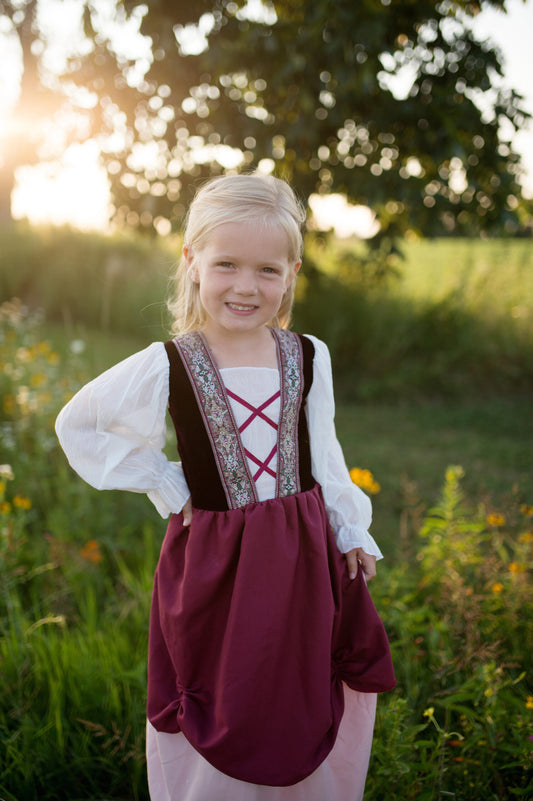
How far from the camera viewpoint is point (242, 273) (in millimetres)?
1250

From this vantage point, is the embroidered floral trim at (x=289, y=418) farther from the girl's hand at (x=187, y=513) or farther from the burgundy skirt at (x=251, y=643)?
the girl's hand at (x=187, y=513)

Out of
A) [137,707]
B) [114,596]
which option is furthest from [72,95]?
[137,707]

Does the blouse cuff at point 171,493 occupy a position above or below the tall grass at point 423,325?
below

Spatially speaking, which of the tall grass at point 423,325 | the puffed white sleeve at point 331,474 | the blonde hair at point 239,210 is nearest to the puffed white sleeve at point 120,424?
the blonde hair at point 239,210

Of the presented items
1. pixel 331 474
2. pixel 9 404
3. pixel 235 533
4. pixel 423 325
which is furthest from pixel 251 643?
pixel 423 325

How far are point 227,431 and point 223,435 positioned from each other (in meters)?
0.01

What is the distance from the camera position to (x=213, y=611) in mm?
1238

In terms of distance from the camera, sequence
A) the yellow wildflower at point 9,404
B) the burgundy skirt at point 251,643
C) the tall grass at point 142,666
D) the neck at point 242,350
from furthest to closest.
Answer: the yellow wildflower at point 9,404
the tall grass at point 142,666
the neck at point 242,350
the burgundy skirt at point 251,643

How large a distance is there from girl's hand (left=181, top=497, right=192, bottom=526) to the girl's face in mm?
406

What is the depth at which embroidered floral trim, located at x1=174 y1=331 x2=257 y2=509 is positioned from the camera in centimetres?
125

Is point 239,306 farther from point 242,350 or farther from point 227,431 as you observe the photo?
point 227,431

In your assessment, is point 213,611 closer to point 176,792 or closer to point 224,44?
point 176,792

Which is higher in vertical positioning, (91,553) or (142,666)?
(91,553)

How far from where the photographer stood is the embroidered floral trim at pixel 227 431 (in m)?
1.26
